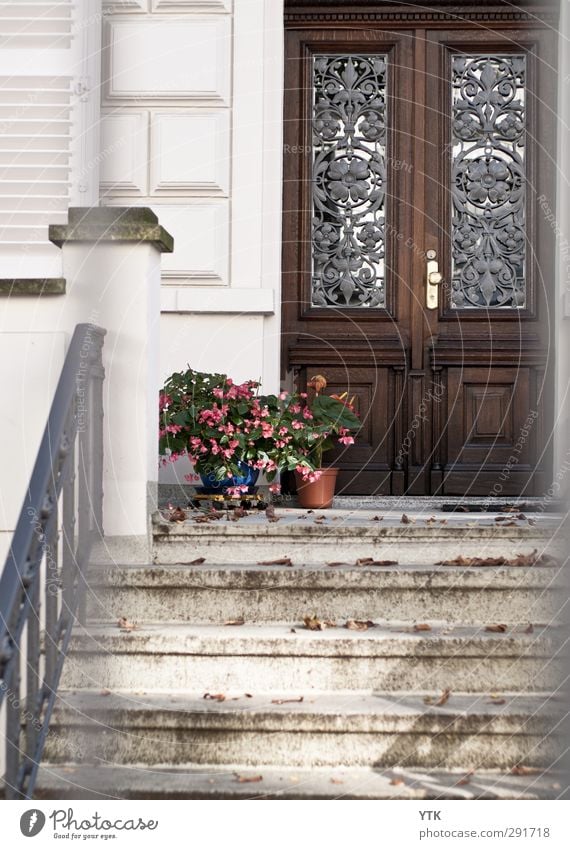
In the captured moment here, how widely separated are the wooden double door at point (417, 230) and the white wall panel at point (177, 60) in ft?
1.29

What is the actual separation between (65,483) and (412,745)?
117 cm

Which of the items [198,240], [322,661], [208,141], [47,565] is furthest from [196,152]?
[322,661]

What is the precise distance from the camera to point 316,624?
2934mm

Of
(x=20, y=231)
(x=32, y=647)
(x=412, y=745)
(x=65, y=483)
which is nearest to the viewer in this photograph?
(x=32, y=647)

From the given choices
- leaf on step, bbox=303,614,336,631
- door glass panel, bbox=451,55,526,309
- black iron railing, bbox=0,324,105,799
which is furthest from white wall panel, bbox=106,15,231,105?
leaf on step, bbox=303,614,336,631

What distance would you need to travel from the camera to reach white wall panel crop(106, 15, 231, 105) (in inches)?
186

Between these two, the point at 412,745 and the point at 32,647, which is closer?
the point at 32,647

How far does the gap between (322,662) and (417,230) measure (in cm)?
276

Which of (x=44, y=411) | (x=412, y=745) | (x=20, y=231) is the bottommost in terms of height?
(x=412, y=745)

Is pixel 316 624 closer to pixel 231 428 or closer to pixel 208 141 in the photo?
pixel 231 428

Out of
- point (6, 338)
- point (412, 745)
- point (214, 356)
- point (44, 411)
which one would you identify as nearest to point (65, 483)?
point (44, 411)

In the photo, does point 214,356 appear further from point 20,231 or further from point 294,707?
point 294,707

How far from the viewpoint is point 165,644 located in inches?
112

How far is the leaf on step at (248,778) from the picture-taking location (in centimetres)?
240
